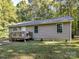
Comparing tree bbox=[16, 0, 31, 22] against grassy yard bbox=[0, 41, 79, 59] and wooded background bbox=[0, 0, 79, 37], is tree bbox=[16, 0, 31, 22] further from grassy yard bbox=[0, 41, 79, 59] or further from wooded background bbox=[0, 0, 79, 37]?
grassy yard bbox=[0, 41, 79, 59]

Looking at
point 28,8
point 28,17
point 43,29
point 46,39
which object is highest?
point 28,8

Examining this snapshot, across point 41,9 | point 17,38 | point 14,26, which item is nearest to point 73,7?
point 41,9

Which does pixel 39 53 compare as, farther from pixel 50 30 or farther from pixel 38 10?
pixel 38 10

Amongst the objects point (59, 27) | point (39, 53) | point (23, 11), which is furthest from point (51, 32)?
point (23, 11)

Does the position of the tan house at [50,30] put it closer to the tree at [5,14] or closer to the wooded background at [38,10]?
the wooded background at [38,10]

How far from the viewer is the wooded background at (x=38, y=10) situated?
28891mm

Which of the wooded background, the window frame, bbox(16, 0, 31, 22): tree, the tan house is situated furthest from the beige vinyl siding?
bbox(16, 0, 31, 22): tree

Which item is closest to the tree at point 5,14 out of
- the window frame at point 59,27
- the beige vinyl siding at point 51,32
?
the beige vinyl siding at point 51,32

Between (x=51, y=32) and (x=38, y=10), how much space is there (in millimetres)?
18758

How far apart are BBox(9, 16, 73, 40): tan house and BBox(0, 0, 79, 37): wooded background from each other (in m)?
6.86

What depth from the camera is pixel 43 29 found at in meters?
20.9

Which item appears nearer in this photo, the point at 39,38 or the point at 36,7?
the point at 39,38

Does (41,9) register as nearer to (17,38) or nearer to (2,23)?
(2,23)

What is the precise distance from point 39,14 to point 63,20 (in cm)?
1831
